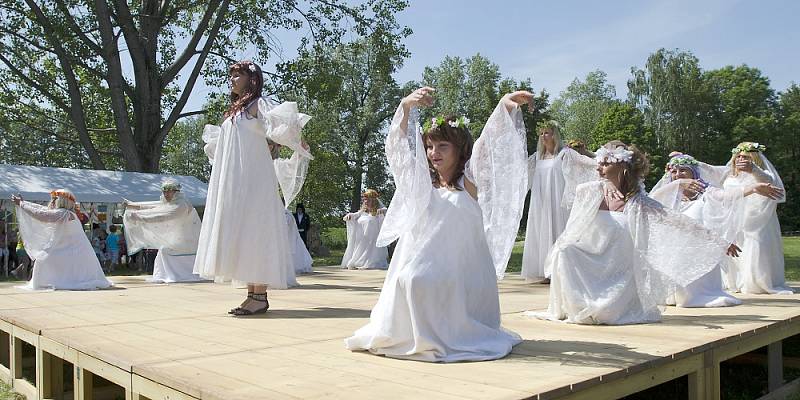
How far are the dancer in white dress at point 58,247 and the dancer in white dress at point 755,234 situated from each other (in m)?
7.55

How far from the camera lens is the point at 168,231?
10.3 m

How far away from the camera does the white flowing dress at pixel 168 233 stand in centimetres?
1000

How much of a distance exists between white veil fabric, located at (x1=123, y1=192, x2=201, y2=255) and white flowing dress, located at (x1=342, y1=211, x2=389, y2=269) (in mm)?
4771

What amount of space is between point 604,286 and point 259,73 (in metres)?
3.20

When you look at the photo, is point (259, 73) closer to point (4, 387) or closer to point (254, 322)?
point (254, 322)

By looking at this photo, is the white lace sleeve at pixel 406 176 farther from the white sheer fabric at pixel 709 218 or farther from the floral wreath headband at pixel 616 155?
the white sheer fabric at pixel 709 218

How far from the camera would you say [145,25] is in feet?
62.7

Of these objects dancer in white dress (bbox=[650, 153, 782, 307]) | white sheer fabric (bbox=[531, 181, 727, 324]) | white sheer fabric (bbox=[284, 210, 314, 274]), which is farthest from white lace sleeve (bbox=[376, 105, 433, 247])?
white sheer fabric (bbox=[284, 210, 314, 274])

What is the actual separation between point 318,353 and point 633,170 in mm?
3041

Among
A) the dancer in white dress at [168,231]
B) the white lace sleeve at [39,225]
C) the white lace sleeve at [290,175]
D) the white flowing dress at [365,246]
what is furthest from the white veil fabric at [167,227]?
the white flowing dress at [365,246]

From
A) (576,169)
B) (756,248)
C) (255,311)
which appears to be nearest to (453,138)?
(255,311)

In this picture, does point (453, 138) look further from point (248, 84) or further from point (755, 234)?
point (755, 234)

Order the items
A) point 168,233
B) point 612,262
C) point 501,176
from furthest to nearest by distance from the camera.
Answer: point 168,233 → point 612,262 → point 501,176

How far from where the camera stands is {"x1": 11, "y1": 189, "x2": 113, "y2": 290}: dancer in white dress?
8.41 m
